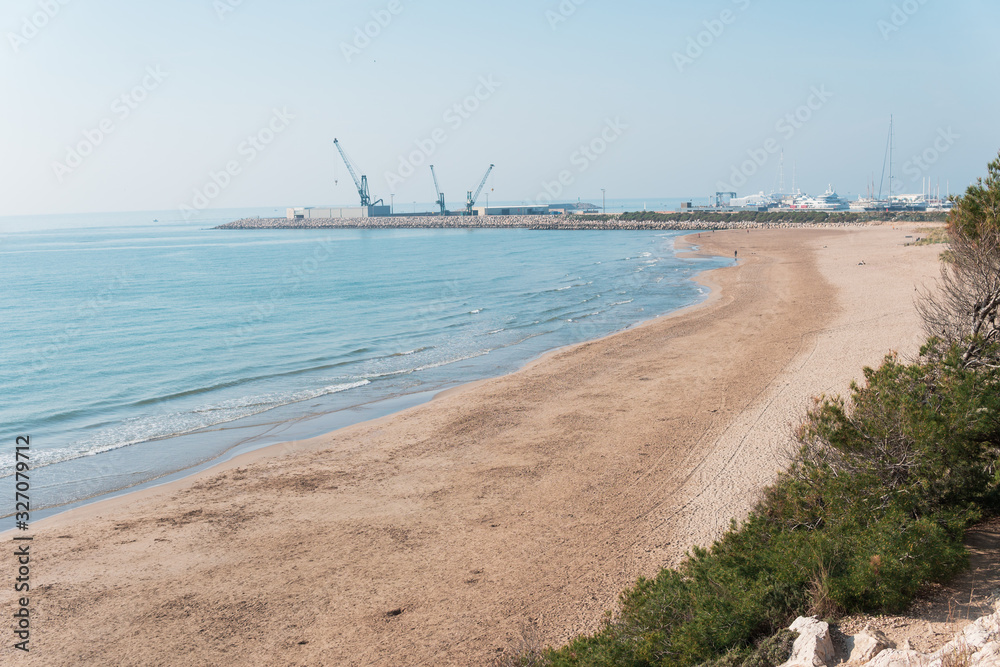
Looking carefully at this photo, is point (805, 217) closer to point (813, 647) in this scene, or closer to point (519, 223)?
point (519, 223)

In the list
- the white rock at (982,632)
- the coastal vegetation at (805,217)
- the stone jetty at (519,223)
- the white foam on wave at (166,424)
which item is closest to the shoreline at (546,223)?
the stone jetty at (519,223)

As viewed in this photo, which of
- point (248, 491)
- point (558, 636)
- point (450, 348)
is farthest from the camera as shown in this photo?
point (450, 348)

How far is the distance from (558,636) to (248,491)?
25.0ft

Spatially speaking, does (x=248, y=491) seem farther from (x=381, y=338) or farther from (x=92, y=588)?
(x=381, y=338)

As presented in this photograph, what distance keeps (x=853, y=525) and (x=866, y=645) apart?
1.67 m

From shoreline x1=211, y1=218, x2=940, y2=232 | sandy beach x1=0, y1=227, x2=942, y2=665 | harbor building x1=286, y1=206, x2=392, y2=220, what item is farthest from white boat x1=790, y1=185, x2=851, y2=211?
sandy beach x1=0, y1=227, x2=942, y2=665

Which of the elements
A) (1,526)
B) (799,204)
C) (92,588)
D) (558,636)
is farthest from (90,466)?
(799,204)

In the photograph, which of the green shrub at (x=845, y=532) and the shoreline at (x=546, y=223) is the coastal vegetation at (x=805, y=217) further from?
the green shrub at (x=845, y=532)

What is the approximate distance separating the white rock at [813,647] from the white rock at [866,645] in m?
0.14

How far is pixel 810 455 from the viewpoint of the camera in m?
7.48

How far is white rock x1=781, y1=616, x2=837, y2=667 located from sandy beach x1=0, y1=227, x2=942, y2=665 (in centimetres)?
308

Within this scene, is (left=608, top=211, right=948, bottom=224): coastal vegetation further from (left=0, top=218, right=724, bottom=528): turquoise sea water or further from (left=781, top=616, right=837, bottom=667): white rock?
(left=781, top=616, right=837, bottom=667): white rock

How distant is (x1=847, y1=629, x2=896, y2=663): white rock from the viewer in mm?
4715

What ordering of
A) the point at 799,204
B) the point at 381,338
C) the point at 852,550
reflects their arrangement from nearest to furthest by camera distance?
the point at 852,550, the point at 381,338, the point at 799,204
